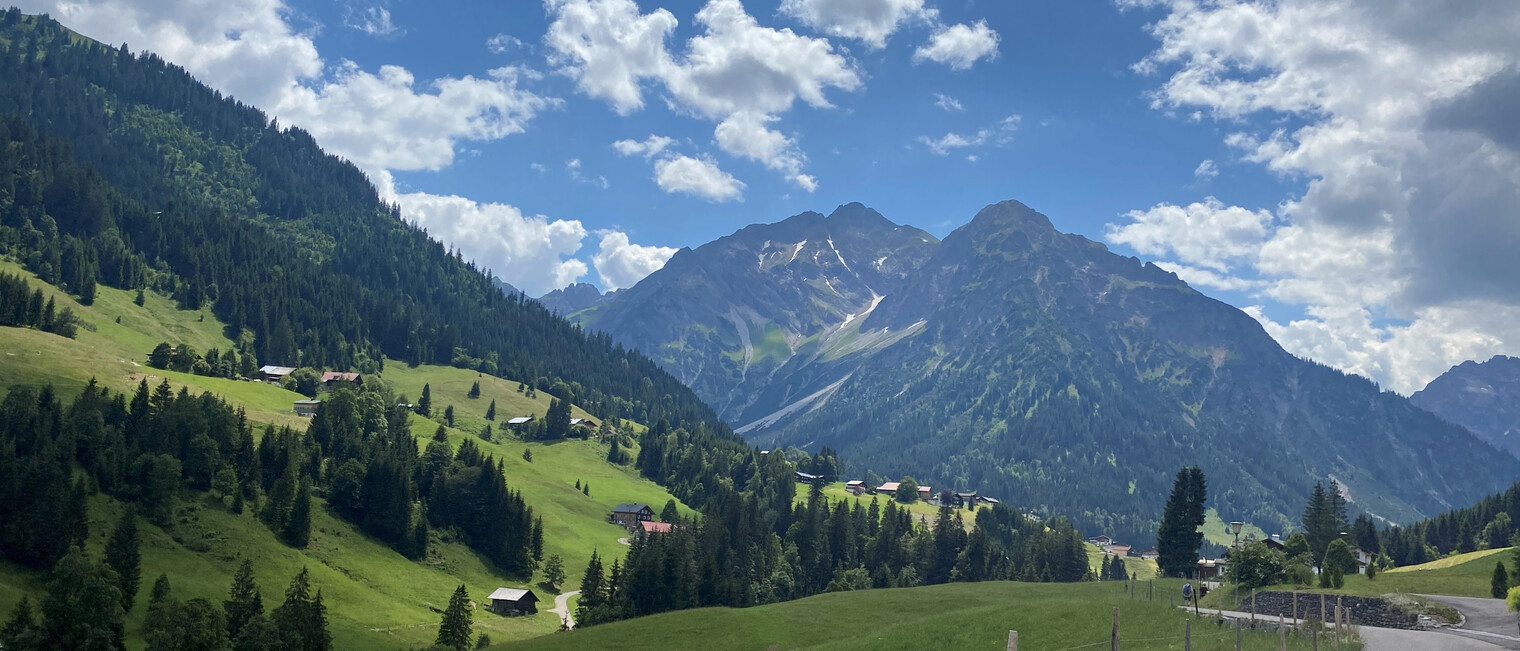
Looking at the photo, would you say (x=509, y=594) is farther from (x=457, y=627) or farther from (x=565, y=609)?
(x=457, y=627)

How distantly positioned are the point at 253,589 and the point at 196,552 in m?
24.5

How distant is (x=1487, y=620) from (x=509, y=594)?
4660 inches

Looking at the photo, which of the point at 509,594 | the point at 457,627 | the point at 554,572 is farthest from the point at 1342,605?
the point at 554,572

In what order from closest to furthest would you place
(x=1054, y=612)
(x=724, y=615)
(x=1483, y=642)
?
(x=1483, y=642), (x=1054, y=612), (x=724, y=615)

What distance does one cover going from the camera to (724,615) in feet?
313

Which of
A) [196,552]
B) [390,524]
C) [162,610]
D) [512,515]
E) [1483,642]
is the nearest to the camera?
[1483,642]

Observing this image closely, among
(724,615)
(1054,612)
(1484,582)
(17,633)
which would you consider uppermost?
(1484,582)

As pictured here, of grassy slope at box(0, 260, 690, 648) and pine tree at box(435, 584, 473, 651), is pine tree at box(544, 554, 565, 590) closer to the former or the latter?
grassy slope at box(0, 260, 690, 648)

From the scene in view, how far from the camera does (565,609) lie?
14738 centimetres

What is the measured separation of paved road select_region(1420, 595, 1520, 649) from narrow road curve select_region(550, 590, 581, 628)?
10440 centimetres

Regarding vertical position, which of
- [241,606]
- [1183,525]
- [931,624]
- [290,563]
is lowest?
[241,606]

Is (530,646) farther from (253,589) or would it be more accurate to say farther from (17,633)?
(17,633)

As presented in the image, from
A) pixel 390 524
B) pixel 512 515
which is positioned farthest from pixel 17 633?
pixel 512 515

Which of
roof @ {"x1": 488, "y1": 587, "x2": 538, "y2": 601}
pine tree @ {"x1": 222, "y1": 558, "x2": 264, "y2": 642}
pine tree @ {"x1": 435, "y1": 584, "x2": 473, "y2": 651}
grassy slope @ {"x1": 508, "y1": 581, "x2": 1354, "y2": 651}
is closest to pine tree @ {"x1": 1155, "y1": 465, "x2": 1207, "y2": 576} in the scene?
grassy slope @ {"x1": 508, "y1": 581, "x2": 1354, "y2": 651}
